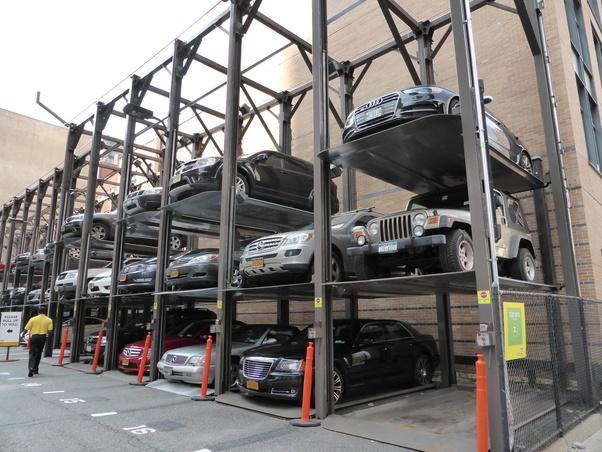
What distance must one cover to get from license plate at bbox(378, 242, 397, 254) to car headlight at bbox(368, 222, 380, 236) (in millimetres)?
370

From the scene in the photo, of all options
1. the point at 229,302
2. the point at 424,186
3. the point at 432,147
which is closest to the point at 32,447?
the point at 229,302

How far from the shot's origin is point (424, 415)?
7164 millimetres

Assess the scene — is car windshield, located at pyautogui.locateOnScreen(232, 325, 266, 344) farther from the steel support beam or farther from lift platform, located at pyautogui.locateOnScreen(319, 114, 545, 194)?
the steel support beam

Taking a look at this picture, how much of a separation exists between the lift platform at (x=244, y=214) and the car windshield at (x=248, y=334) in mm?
2825

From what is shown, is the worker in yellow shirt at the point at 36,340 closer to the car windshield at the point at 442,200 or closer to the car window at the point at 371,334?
the car window at the point at 371,334

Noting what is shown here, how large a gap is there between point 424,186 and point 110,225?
11.3m

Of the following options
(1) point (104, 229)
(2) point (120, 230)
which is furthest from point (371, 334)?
(1) point (104, 229)

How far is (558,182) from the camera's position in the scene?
8719 mm

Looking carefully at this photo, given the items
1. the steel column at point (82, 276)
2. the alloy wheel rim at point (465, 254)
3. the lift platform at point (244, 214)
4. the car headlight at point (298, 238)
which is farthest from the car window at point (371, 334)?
the steel column at point (82, 276)

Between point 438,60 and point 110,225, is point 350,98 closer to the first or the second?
Result: point 438,60

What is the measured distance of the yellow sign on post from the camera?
5.02m

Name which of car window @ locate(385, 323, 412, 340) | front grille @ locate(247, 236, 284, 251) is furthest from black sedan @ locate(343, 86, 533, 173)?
car window @ locate(385, 323, 412, 340)

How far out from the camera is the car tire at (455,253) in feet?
19.5

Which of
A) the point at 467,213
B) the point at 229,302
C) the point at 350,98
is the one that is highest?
the point at 350,98
